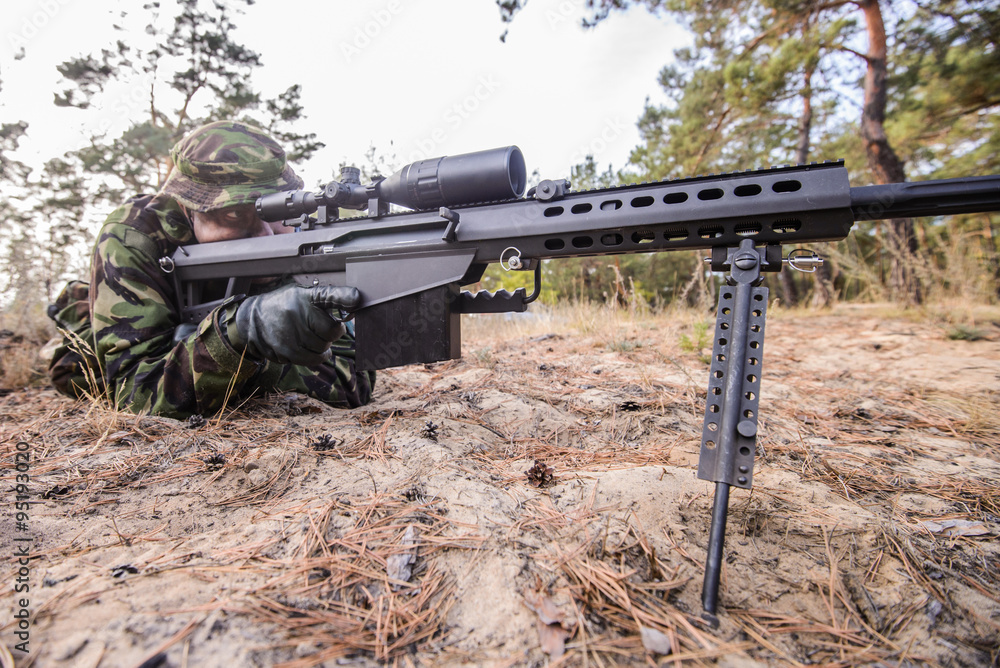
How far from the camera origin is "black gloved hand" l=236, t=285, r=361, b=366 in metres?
2.26

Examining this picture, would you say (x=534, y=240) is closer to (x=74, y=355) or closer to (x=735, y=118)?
(x=74, y=355)

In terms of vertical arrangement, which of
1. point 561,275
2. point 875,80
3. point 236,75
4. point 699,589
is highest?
point 236,75

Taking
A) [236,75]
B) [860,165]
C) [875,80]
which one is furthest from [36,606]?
[860,165]

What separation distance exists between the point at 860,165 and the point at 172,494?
20752 mm

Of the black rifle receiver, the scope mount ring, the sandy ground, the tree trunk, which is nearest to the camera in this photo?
the sandy ground

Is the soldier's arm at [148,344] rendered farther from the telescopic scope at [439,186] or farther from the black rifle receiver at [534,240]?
the telescopic scope at [439,186]

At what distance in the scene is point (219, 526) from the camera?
1.44 metres

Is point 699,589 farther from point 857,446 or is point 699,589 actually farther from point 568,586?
point 857,446

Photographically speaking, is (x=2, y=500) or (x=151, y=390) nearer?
(x=2, y=500)

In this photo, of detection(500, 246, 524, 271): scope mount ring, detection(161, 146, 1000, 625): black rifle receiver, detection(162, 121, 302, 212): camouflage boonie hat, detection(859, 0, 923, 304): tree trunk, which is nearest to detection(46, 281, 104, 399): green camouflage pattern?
detection(161, 146, 1000, 625): black rifle receiver

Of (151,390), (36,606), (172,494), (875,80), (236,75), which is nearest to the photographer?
(36,606)

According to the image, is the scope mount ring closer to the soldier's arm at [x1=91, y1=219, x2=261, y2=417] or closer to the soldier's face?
the soldier's arm at [x1=91, y1=219, x2=261, y2=417]

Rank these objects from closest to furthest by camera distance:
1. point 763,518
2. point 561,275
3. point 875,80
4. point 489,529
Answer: point 489,529, point 763,518, point 875,80, point 561,275

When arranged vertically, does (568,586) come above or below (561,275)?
below
